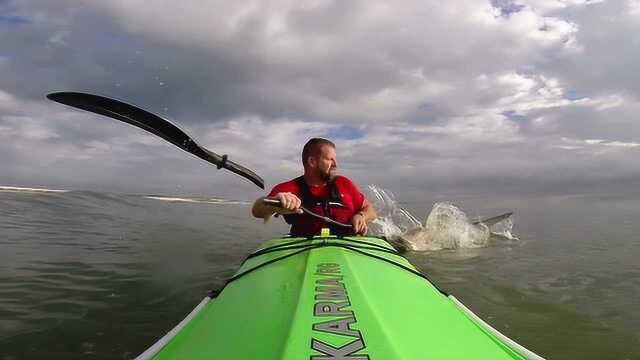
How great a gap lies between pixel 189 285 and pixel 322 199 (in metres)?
2.81

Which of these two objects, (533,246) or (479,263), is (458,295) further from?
(533,246)

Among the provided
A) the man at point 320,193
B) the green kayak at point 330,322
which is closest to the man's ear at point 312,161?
the man at point 320,193

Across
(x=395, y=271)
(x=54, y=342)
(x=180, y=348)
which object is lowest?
(x=54, y=342)

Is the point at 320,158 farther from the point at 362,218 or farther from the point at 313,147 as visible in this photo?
Answer: the point at 362,218

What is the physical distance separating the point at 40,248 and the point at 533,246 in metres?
11.9

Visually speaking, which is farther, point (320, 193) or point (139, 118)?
point (320, 193)

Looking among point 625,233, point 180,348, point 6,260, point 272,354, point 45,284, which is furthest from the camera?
point 625,233

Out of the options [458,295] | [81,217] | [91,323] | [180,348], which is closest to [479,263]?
[458,295]

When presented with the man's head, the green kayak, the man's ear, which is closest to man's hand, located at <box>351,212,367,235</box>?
the man's head

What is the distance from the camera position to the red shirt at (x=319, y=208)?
558 cm

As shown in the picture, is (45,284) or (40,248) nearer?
(45,284)

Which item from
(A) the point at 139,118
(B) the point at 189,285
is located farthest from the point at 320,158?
(B) the point at 189,285

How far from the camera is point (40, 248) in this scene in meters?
8.78

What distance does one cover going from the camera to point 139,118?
446 centimetres
